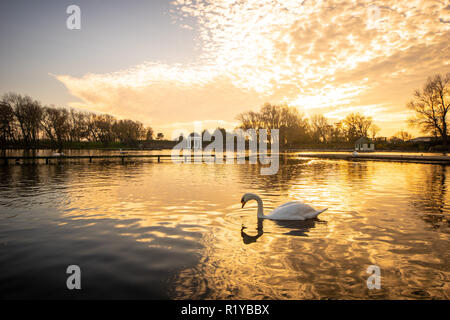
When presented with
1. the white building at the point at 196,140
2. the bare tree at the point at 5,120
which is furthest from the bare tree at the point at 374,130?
the bare tree at the point at 5,120

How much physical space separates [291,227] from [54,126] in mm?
101724

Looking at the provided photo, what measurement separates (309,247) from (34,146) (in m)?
106

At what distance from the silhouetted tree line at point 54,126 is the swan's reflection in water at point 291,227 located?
3250 inches

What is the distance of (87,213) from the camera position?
9578 mm

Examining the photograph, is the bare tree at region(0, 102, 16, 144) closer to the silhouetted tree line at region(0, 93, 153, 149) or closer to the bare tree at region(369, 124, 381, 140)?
the silhouetted tree line at region(0, 93, 153, 149)

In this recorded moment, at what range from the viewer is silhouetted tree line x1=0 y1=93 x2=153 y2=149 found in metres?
75.9

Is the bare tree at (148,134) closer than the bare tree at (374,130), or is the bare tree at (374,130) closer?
the bare tree at (374,130)

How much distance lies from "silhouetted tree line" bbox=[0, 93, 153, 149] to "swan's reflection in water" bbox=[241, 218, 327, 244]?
82.5 m

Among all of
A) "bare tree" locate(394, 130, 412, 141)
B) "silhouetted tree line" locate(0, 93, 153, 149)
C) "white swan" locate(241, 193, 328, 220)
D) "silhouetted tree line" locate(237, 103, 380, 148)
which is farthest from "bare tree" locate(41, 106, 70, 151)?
"bare tree" locate(394, 130, 412, 141)

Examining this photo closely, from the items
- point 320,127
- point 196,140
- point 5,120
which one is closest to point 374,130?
point 320,127

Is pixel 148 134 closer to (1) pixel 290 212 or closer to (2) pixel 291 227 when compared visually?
(1) pixel 290 212

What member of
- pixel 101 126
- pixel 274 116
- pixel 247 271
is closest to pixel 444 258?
pixel 247 271

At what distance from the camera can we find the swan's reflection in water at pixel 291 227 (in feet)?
22.7

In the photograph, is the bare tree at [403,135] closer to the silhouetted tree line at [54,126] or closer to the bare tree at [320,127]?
the bare tree at [320,127]
